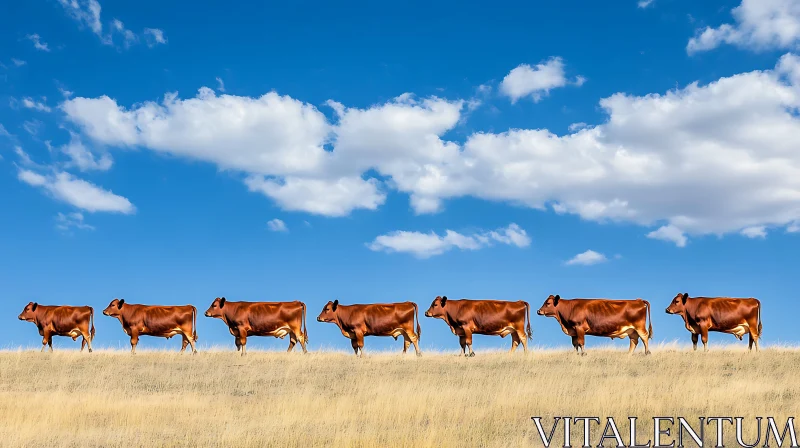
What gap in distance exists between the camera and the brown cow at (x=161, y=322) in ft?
87.1

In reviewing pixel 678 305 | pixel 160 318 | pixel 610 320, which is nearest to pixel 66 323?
pixel 160 318

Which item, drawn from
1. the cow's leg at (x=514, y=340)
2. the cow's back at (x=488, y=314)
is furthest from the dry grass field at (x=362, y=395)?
the cow's back at (x=488, y=314)

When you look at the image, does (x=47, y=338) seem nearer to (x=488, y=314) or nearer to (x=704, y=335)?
(x=488, y=314)

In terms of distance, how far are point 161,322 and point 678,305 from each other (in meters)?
17.1

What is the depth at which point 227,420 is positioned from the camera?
49.0ft

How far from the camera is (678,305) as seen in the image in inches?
1001

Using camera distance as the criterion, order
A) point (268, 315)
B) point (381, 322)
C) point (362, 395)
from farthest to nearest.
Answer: point (268, 315) < point (381, 322) < point (362, 395)

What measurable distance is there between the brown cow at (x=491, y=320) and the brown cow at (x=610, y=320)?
4.98 ft

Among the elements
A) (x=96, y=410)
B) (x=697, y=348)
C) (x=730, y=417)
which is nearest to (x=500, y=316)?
(x=697, y=348)

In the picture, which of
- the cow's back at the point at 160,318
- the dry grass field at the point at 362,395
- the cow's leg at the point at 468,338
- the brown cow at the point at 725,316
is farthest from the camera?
the cow's back at the point at 160,318

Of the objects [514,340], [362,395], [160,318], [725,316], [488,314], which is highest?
[725,316]

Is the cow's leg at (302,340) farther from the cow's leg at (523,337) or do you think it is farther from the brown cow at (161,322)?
the cow's leg at (523,337)

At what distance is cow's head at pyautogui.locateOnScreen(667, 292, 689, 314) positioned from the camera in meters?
25.4

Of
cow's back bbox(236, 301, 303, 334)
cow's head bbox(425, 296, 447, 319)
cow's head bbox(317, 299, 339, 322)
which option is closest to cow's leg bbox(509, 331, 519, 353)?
cow's head bbox(425, 296, 447, 319)
